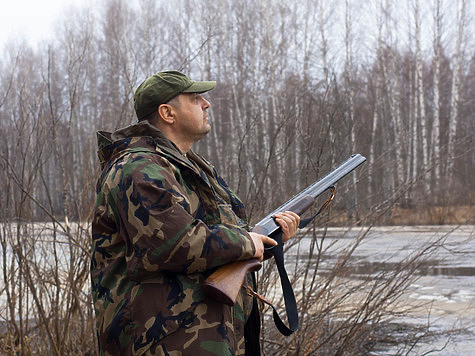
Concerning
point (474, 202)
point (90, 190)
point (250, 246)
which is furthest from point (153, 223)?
point (474, 202)

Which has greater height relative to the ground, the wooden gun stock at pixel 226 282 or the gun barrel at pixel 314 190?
the gun barrel at pixel 314 190

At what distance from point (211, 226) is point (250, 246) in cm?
15

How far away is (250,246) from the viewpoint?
1896 millimetres

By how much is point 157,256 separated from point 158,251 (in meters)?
0.02

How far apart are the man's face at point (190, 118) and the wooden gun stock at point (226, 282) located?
574 mm

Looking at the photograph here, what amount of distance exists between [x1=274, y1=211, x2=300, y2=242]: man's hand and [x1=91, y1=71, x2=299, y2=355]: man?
0.16m

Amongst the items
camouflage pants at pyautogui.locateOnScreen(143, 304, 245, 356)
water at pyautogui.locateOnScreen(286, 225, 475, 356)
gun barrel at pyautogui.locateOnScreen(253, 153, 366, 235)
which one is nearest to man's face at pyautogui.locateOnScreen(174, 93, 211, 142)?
gun barrel at pyautogui.locateOnScreen(253, 153, 366, 235)

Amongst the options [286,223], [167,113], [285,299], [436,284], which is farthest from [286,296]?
[436,284]

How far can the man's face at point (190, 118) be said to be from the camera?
7.10ft

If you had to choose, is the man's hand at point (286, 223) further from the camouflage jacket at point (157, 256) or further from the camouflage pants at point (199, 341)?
the camouflage pants at point (199, 341)

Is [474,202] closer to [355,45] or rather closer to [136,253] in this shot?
[355,45]

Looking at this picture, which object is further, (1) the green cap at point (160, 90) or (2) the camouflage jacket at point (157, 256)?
(1) the green cap at point (160, 90)

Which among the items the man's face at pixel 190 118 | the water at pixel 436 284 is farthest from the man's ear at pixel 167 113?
the water at pixel 436 284

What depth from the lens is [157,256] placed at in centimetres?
173
